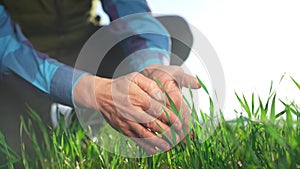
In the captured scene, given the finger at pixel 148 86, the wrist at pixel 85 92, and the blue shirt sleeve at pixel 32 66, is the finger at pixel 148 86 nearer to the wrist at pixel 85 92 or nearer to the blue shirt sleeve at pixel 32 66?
the wrist at pixel 85 92

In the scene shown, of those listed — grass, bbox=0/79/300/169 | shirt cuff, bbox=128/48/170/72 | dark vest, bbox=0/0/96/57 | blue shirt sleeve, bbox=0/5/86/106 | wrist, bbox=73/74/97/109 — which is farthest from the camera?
dark vest, bbox=0/0/96/57

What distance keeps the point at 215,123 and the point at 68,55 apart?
1260 mm

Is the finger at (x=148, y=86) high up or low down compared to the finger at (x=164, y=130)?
up

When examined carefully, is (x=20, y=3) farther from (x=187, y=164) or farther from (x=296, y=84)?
(x=296, y=84)

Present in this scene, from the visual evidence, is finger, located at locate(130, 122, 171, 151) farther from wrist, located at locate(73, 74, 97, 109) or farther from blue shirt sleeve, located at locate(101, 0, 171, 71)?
blue shirt sleeve, located at locate(101, 0, 171, 71)

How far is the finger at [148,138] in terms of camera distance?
958 millimetres

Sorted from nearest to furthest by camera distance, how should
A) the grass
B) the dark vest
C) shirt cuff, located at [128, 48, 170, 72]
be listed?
the grass < shirt cuff, located at [128, 48, 170, 72] < the dark vest

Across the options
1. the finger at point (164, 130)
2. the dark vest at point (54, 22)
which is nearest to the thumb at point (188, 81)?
the finger at point (164, 130)

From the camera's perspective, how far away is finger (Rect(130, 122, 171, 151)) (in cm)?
96

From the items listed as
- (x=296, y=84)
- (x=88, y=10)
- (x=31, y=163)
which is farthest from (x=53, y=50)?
(x=296, y=84)

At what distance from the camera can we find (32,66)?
1294mm

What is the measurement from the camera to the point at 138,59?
1590 millimetres

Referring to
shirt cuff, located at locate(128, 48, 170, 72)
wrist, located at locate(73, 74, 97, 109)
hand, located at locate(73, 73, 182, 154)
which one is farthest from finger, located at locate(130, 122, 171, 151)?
shirt cuff, located at locate(128, 48, 170, 72)

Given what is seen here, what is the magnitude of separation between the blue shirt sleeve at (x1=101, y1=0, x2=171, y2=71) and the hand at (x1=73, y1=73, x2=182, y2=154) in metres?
0.45
